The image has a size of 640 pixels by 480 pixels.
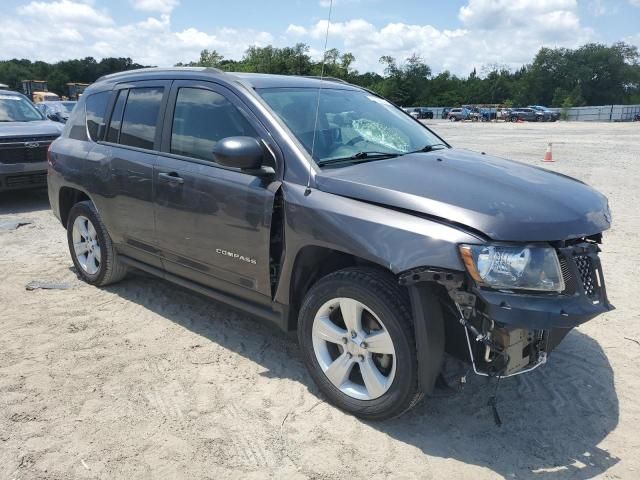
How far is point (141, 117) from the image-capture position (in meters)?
4.45

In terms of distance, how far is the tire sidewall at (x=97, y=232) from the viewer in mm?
4984

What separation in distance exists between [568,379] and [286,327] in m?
1.87

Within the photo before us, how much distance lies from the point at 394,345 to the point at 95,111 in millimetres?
3680

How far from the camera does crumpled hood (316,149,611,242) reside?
2.69 meters

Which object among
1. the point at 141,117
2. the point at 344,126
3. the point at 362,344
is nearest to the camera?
the point at 362,344

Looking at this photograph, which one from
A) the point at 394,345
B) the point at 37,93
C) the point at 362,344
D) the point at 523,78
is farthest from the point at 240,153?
the point at 523,78

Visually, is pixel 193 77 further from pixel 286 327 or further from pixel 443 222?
pixel 443 222

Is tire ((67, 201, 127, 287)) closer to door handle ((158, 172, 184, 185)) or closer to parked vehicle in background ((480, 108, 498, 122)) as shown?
door handle ((158, 172, 184, 185))

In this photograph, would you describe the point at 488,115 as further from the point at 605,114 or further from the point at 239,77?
the point at 239,77

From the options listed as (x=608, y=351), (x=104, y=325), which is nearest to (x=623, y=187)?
(x=608, y=351)

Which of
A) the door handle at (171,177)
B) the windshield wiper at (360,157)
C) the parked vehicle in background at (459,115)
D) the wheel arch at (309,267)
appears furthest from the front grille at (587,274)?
the parked vehicle in background at (459,115)

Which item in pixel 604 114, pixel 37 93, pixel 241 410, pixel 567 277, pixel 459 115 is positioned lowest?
pixel 241 410

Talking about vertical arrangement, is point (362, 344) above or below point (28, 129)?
below

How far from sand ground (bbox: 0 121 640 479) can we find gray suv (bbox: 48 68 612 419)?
0.32 m
